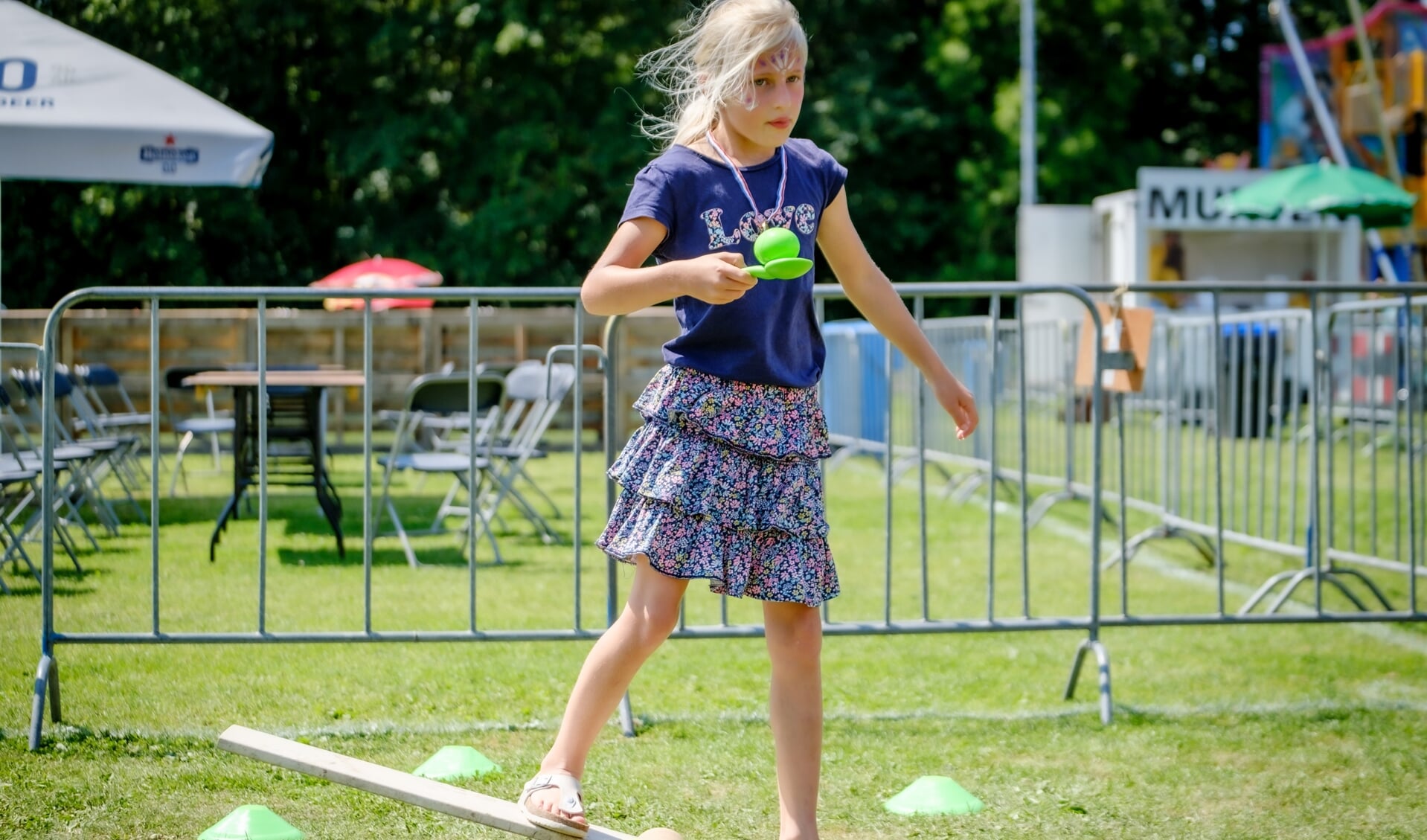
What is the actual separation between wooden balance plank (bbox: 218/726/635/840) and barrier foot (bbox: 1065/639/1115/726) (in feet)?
6.55

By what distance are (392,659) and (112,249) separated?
21795 mm

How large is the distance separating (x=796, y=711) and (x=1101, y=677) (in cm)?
196

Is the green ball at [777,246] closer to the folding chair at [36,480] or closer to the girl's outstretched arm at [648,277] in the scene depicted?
the girl's outstretched arm at [648,277]

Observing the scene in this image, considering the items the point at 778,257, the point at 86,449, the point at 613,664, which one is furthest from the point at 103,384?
the point at 778,257

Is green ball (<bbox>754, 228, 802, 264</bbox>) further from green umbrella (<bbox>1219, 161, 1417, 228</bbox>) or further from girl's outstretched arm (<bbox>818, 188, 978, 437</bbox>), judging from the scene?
green umbrella (<bbox>1219, 161, 1417, 228</bbox>)

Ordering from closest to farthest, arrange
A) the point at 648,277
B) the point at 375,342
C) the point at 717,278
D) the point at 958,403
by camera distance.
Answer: the point at 717,278
the point at 648,277
the point at 958,403
the point at 375,342

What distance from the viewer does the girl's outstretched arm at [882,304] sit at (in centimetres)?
302

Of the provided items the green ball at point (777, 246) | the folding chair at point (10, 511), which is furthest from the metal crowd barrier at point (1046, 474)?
the green ball at point (777, 246)

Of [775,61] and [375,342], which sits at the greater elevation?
[775,61]

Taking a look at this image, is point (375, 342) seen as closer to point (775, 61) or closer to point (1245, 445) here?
point (1245, 445)

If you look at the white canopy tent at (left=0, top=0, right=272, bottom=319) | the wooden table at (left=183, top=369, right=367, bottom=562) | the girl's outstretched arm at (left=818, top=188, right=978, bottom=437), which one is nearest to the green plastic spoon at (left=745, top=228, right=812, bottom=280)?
the girl's outstretched arm at (left=818, top=188, right=978, bottom=437)

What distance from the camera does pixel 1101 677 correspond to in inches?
175

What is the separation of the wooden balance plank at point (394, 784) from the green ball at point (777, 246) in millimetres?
1205

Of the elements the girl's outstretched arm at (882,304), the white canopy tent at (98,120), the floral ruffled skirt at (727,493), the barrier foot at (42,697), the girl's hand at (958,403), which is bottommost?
the barrier foot at (42,697)
